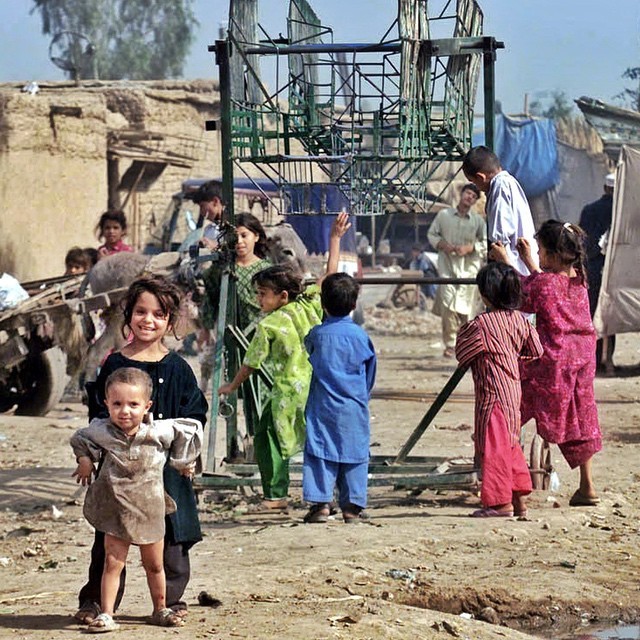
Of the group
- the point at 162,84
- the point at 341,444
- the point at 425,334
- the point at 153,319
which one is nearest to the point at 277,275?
the point at 341,444

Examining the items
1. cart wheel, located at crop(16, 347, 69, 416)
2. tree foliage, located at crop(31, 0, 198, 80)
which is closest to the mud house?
cart wheel, located at crop(16, 347, 69, 416)

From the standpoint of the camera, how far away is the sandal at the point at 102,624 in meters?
4.76

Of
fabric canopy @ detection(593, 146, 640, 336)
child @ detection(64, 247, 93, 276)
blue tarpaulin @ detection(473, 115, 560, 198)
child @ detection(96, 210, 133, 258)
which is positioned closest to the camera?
child @ detection(96, 210, 133, 258)

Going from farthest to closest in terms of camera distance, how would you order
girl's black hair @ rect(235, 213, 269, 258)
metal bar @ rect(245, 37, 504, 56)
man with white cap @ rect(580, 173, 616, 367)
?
man with white cap @ rect(580, 173, 616, 367) < girl's black hair @ rect(235, 213, 269, 258) < metal bar @ rect(245, 37, 504, 56)

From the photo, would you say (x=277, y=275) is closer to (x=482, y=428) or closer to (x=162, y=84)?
(x=482, y=428)

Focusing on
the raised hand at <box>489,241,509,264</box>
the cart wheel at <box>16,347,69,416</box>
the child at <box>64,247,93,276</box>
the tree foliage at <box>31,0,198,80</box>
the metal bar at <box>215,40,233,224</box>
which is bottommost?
the cart wheel at <box>16,347,69,416</box>

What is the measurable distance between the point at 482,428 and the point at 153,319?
250 centimetres

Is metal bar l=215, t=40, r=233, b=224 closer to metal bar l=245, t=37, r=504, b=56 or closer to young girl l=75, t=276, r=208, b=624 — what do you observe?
metal bar l=245, t=37, r=504, b=56

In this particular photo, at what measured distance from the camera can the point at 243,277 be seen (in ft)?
26.3

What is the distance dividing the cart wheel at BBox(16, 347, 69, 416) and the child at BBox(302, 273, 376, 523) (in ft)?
16.4

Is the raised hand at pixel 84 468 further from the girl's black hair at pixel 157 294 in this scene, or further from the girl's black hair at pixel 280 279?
the girl's black hair at pixel 280 279

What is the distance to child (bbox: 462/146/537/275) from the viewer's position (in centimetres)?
728

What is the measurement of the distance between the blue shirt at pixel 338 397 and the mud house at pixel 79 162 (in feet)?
34.2

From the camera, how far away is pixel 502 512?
7.11 meters
